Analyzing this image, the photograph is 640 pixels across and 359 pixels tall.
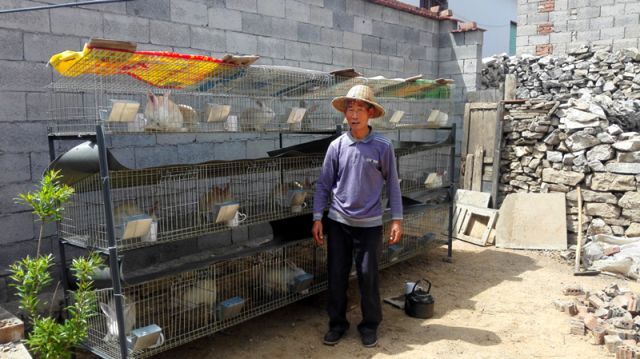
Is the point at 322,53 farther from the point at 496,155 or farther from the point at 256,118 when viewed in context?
the point at 496,155

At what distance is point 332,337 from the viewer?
4043mm

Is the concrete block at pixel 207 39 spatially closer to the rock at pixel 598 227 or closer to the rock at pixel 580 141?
the rock at pixel 580 141

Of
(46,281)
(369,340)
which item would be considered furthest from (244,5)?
(369,340)

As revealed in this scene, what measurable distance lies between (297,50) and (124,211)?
360 centimetres

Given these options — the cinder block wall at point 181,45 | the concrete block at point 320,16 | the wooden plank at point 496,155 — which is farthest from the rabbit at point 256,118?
the wooden plank at point 496,155

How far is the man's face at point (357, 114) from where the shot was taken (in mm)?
3871

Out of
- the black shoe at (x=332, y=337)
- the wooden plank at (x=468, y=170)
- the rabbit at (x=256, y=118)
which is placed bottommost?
the black shoe at (x=332, y=337)

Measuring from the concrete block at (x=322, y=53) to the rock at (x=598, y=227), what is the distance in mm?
4201

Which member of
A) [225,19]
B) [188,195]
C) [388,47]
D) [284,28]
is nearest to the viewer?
[188,195]

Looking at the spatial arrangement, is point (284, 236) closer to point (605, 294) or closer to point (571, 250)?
point (605, 294)

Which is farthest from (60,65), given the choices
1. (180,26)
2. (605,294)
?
(605,294)

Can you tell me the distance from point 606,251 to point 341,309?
3933 millimetres

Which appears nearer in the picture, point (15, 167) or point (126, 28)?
point (15, 167)

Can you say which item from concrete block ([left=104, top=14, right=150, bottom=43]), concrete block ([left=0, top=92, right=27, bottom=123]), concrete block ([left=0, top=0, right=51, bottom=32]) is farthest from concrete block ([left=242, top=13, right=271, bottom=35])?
concrete block ([left=0, top=92, right=27, bottom=123])
